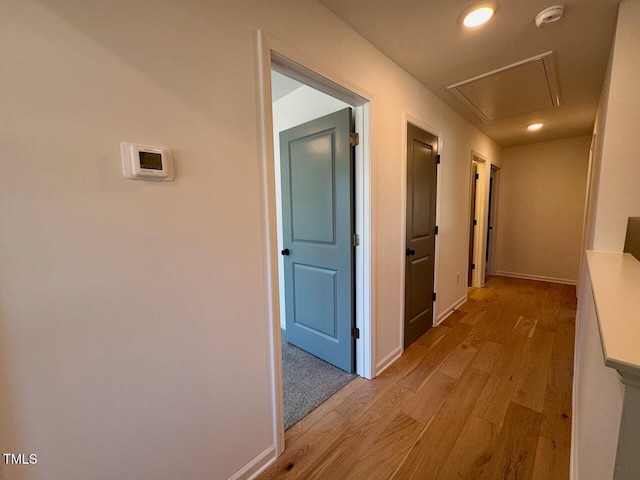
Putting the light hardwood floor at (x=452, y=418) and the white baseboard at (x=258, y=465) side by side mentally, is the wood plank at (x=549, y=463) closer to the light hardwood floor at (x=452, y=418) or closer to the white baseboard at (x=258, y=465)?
the light hardwood floor at (x=452, y=418)

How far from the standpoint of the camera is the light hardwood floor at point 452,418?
1324 millimetres

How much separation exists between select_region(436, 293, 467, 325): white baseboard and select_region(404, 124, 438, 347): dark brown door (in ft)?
Answer: 0.88

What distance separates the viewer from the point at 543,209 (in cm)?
449

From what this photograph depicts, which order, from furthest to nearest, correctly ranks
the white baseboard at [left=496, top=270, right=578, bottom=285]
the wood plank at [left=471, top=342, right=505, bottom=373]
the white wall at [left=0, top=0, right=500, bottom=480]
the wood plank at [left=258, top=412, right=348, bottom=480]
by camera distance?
the white baseboard at [left=496, top=270, right=578, bottom=285], the wood plank at [left=471, top=342, right=505, bottom=373], the wood plank at [left=258, top=412, right=348, bottom=480], the white wall at [left=0, top=0, right=500, bottom=480]

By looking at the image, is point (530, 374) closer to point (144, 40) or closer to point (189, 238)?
point (189, 238)

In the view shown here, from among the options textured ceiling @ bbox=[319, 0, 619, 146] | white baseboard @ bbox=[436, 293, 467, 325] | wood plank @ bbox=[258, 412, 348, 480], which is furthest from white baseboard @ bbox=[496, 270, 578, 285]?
wood plank @ bbox=[258, 412, 348, 480]

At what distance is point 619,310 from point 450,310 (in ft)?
9.48

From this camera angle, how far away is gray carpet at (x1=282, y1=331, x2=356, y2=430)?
173cm

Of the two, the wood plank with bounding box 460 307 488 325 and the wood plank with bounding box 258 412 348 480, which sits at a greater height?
the wood plank with bounding box 460 307 488 325

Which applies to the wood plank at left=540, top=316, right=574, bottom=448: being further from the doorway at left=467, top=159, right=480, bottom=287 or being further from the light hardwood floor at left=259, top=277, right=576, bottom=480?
the doorway at left=467, top=159, right=480, bottom=287

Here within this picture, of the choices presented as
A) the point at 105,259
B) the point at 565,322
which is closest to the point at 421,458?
the point at 105,259

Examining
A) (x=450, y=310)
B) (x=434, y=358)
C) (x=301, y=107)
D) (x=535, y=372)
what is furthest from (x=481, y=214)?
(x=301, y=107)

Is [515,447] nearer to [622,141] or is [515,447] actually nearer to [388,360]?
[388,360]

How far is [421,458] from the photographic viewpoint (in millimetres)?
1370
